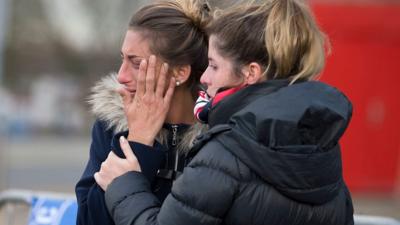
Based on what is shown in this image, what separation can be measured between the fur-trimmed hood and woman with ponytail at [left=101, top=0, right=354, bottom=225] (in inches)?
12.3

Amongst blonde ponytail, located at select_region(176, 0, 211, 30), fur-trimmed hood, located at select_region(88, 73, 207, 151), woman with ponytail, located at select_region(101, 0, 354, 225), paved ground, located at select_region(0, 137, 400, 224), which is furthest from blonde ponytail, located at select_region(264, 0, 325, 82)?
paved ground, located at select_region(0, 137, 400, 224)

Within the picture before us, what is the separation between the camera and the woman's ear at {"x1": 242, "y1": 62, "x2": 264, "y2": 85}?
219 centimetres

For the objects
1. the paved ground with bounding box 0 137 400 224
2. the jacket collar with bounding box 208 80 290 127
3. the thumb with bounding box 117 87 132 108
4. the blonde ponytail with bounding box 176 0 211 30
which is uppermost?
the blonde ponytail with bounding box 176 0 211 30

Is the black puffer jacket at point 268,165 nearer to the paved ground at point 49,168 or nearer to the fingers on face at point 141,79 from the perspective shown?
the fingers on face at point 141,79

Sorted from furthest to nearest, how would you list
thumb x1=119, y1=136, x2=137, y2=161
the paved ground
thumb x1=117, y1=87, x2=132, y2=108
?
the paved ground < thumb x1=117, y1=87, x2=132, y2=108 < thumb x1=119, y1=136, x2=137, y2=161

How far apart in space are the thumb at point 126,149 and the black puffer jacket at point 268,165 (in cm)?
26

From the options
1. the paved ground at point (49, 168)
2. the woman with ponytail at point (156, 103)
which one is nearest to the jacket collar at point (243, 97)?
the woman with ponytail at point (156, 103)

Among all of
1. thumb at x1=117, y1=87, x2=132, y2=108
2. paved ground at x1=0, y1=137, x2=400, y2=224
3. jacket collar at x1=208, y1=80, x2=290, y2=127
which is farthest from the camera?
paved ground at x1=0, y1=137, x2=400, y2=224

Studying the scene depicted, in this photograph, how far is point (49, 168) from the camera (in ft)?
68.8

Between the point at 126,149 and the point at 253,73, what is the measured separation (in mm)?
465

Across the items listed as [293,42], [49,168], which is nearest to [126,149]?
[293,42]

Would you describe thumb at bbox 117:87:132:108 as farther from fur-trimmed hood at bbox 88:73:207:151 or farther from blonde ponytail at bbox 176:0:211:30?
blonde ponytail at bbox 176:0:211:30

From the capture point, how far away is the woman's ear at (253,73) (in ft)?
7.19

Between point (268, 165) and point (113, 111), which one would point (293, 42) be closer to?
point (268, 165)
